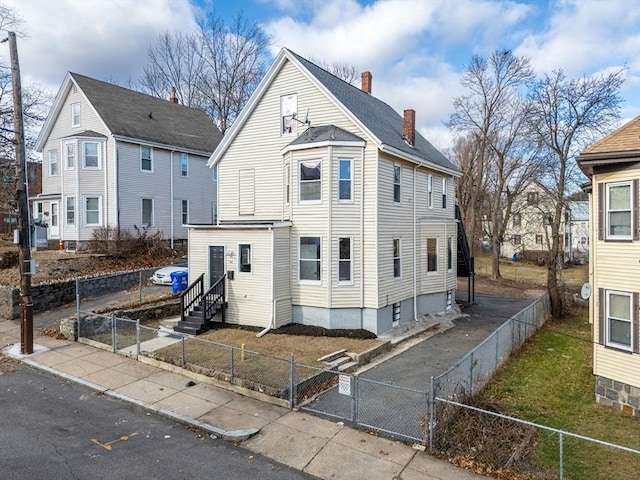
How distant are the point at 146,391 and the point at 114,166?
19354 mm

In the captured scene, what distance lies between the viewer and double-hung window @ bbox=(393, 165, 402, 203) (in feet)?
57.0

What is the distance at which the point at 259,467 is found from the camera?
740 cm

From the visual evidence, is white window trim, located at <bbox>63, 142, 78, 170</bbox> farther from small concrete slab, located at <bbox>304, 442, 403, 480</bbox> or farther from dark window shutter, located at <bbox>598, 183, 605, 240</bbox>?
dark window shutter, located at <bbox>598, 183, 605, 240</bbox>

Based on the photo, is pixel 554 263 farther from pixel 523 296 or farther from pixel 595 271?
pixel 595 271

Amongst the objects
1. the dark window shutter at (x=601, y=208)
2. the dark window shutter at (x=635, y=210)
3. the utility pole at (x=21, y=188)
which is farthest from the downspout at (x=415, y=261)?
the utility pole at (x=21, y=188)

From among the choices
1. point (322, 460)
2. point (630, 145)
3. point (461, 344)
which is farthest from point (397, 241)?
point (322, 460)

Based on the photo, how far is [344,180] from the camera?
52.4 ft

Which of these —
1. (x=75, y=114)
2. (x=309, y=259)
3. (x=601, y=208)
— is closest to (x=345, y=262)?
(x=309, y=259)

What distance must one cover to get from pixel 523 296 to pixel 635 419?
2026 centimetres

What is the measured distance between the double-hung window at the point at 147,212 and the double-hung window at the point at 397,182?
17.7 meters

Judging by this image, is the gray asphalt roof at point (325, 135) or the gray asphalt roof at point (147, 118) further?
the gray asphalt roof at point (147, 118)

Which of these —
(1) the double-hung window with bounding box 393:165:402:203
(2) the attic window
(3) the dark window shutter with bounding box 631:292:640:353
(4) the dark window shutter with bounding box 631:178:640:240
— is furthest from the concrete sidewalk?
(2) the attic window

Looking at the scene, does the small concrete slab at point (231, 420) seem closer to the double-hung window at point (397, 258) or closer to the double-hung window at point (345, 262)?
the double-hung window at point (345, 262)

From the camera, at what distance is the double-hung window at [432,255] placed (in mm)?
20094
